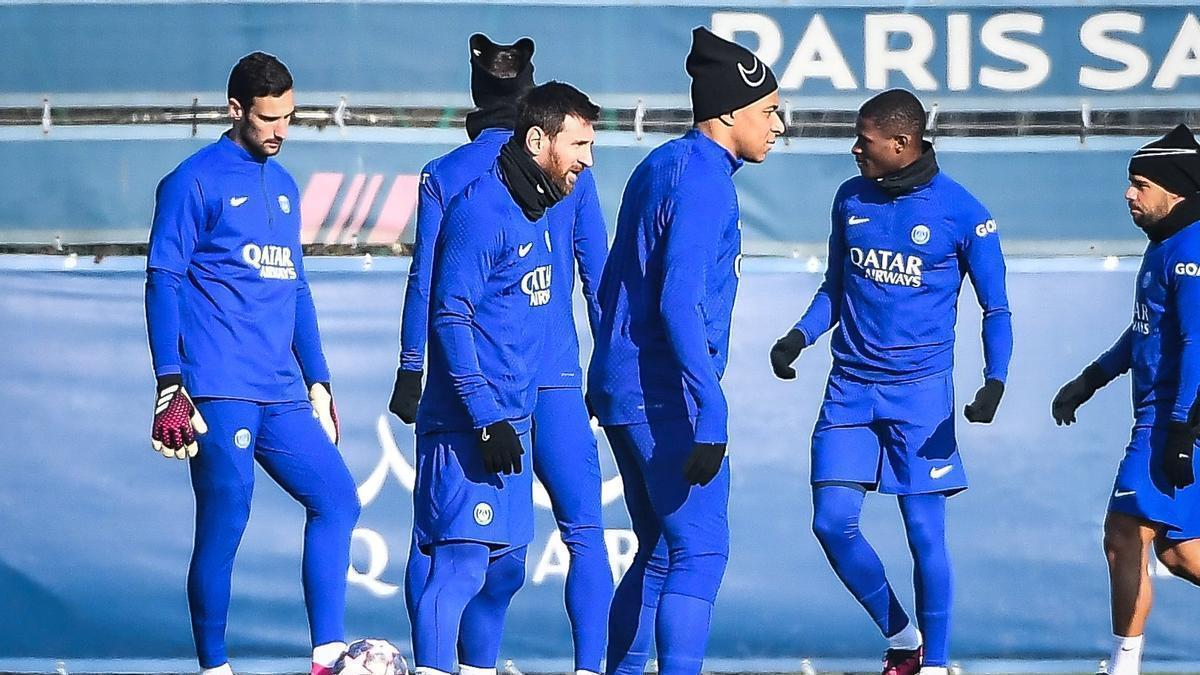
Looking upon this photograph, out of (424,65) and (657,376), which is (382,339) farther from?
(657,376)

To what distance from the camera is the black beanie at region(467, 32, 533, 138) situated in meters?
7.43

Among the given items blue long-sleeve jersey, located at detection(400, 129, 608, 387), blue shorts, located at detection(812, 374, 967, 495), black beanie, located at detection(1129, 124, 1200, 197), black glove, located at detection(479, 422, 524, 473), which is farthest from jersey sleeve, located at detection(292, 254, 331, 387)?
black beanie, located at detection(1129, 124, 1200, 197)

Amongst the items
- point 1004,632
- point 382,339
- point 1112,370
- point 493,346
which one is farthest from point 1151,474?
point 382,339

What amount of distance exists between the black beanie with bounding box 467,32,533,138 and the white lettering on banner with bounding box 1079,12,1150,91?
282cm

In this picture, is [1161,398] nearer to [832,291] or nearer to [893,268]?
[893,268]

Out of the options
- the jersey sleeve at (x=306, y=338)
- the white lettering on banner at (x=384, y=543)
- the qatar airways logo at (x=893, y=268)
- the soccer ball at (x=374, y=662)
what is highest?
the qatar airways logo at (x=893, y=268)

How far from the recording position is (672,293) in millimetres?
6141

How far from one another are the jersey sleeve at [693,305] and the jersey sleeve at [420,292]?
1.20 m

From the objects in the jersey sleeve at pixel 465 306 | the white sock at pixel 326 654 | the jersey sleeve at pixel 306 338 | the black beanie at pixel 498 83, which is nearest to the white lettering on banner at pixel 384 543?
the jersey sleeve at pixel 306 338

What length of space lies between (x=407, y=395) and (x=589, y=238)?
823 millimetres

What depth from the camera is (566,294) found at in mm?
6996

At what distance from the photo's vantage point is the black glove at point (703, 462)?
6113mm

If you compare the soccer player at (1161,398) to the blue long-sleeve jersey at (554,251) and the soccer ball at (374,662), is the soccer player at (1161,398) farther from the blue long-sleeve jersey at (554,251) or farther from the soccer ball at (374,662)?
the soccer ball at (374,662)

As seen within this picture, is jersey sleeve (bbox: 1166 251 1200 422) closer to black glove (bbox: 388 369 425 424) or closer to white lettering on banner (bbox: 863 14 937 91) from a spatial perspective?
white lettering on banner (bbox: 863 14 937 91)
